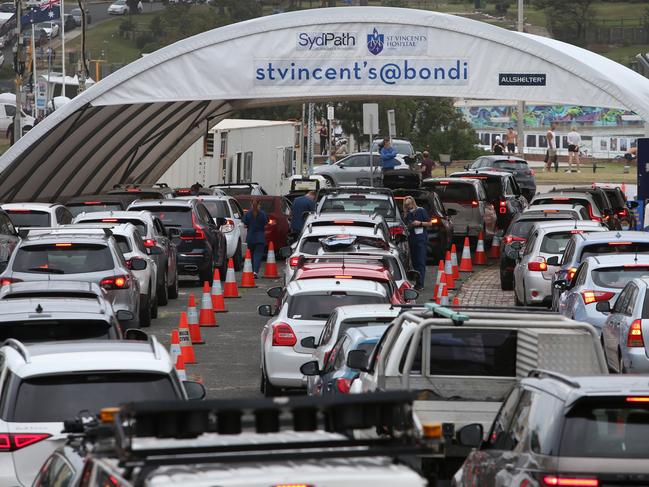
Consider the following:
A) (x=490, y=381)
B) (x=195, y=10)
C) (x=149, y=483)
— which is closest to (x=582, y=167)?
(x=195, y=10)

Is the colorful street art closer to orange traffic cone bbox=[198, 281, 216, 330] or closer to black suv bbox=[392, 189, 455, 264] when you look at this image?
black suv bbox=[392, 189, 455, 264]

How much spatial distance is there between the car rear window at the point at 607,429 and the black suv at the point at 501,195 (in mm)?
31100

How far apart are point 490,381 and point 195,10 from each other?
12894 cm

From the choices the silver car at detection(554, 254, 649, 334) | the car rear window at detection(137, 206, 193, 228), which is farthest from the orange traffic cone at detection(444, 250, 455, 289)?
the silver car at detection(554, 254, 649, 334)

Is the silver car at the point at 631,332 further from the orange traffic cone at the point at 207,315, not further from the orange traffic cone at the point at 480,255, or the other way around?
the orange traffic cone at the point at 480,255

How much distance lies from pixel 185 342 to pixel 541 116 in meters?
121

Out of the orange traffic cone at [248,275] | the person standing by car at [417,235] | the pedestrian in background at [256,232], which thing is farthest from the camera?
the pedestrian in background at [256,232]

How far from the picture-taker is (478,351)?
39.8ft

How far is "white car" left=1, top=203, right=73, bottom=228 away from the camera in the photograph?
28.6 meters

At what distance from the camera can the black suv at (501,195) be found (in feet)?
131

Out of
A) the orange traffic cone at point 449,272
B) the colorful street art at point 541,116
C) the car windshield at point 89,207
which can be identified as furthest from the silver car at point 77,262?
the colorful street art at point 541,116

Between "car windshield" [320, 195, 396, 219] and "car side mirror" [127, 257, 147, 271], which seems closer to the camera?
"car side mirror" [127, 257, 147, 271]

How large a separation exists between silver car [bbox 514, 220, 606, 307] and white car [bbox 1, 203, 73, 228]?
799 centimetres

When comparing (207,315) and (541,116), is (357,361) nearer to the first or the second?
(207,315)
